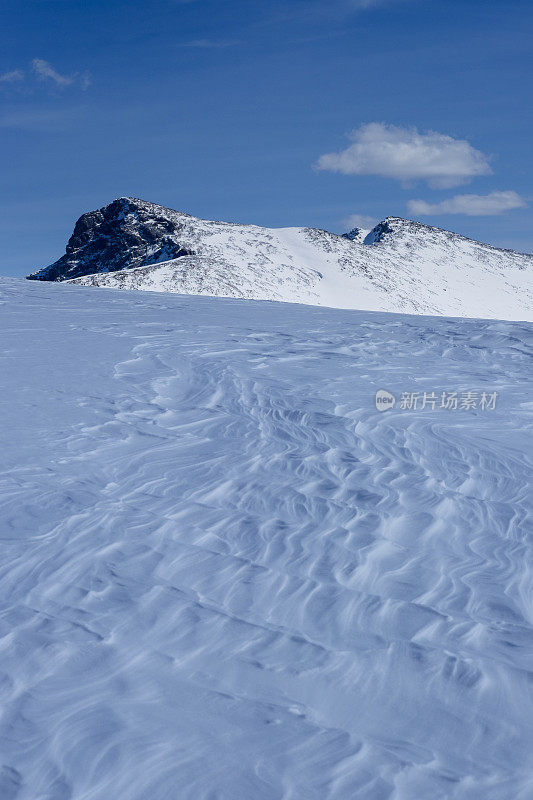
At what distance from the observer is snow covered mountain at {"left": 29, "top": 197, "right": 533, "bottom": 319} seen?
5083 cm

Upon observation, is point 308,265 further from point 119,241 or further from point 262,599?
point 262,599

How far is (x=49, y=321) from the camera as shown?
10398mm

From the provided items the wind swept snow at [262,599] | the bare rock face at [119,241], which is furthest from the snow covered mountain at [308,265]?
the wind swept snow at [262,599]

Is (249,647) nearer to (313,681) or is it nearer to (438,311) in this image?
(313,681)

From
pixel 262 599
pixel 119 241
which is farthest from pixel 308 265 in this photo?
pixel 262 599

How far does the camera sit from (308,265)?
198 feet

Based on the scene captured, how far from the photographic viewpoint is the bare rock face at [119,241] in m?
67.2

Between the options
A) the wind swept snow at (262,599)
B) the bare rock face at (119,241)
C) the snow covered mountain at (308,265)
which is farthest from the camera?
the bare rock face at (119,241)

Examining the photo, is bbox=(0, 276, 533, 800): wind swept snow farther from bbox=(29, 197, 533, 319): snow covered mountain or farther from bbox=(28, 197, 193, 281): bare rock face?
bbox=(28, 197, 193, 281): bare rock face

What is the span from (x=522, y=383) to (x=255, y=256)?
5375 cm

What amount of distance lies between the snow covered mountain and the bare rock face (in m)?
0.17

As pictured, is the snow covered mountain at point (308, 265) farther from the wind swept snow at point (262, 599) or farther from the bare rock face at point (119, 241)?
the wind swept snow at point (262, 599)

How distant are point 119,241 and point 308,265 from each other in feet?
95.5

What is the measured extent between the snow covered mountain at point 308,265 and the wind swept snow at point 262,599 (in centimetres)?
4144
